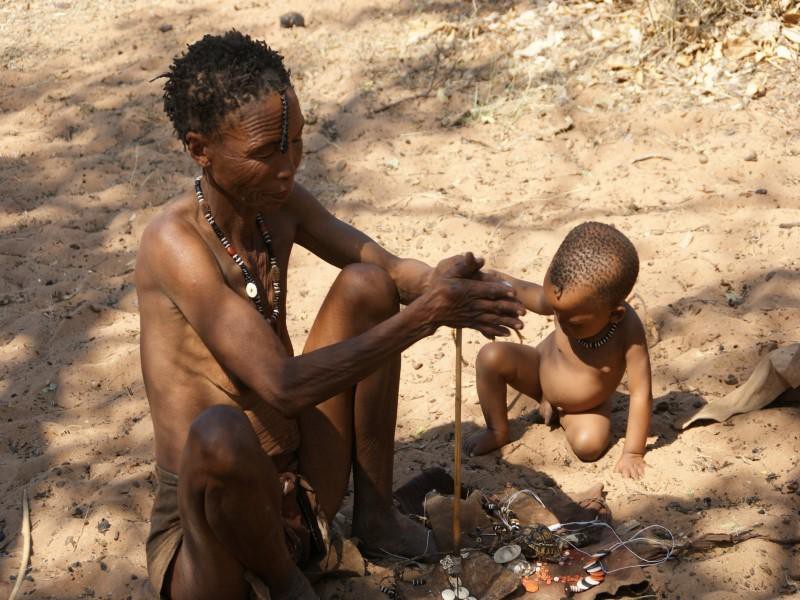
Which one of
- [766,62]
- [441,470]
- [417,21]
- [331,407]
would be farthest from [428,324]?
[417,21]

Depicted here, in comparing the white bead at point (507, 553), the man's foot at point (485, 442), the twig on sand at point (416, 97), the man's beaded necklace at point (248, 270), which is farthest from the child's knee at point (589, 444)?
the twig on sand at point (416, 97)

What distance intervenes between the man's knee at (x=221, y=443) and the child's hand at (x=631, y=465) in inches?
61.3

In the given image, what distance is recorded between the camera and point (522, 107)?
5.85m

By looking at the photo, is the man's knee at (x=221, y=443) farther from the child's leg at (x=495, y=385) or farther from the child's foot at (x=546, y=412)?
the child's foot at (x=546, y=412)

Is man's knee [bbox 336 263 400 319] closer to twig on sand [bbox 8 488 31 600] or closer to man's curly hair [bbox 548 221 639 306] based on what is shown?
man's curly hair [bbox 548 221 639 306]

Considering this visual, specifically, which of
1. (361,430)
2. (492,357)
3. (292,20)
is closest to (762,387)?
(492,357)

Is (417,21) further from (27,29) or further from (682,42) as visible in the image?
(27,29)

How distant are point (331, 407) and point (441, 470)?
2.11ft

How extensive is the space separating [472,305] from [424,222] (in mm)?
2350

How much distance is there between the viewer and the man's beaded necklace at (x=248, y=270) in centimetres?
294

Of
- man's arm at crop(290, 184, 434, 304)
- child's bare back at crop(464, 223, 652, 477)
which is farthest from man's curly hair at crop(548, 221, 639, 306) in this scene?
man's arm at crop(290, 184, 434, 304)

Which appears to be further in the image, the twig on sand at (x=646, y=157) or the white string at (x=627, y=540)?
the twig on sand at (x=646, y=157)

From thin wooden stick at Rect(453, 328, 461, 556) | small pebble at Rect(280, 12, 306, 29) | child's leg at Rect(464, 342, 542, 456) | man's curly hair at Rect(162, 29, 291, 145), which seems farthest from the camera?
small pebble at Rect(280, 12, 306, 29)

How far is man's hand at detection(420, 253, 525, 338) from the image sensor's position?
274cm
